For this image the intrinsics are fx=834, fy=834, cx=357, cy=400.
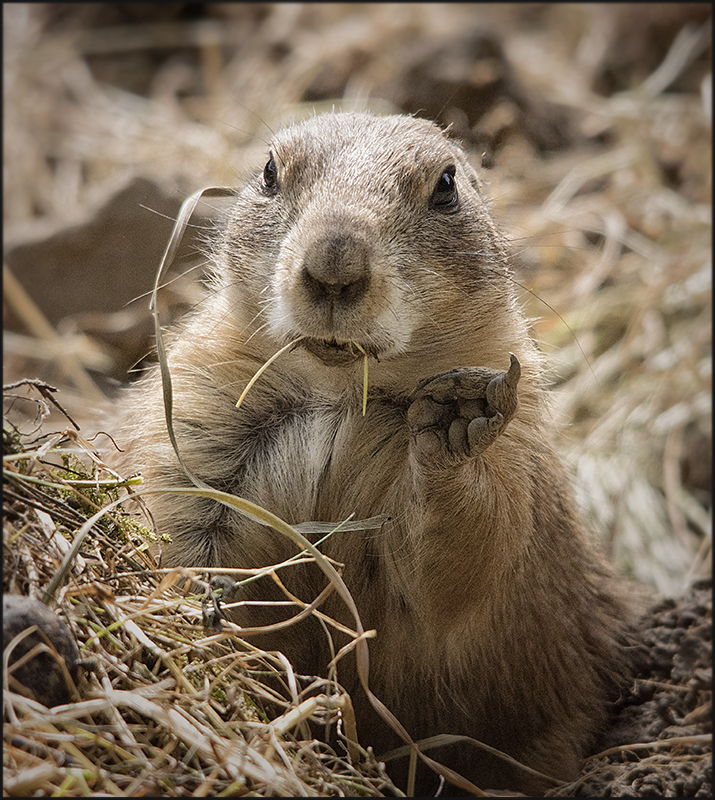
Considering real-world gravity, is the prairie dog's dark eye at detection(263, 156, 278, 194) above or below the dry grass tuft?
above

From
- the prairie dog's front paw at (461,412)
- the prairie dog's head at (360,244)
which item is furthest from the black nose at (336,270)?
the prairie dog's front paw at (461,412)

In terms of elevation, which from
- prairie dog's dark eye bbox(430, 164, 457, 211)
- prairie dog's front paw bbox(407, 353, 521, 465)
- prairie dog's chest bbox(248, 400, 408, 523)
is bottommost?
prairie dog's chest bbox(248, 400, 408, 523)

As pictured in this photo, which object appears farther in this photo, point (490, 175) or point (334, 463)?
point (490, 175)

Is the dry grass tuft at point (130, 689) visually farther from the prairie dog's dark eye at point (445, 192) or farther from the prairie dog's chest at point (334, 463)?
the prairie dog's dark eye at point (445, 192)

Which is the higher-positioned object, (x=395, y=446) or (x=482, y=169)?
(x=482, y=169)

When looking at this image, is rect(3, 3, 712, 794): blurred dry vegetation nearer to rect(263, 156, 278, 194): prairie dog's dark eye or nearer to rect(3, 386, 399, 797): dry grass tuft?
rect(263, 156, 278, 194): prairie dog's dark eye

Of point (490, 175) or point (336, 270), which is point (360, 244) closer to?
point (336, 270)

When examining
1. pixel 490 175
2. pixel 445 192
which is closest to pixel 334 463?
pixel 445 192

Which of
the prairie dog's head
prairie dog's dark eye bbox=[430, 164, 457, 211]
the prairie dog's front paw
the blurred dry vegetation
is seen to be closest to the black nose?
the prairie dog's head
